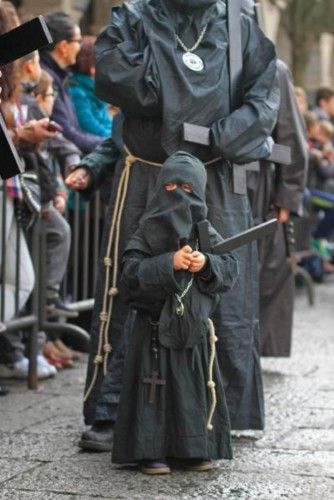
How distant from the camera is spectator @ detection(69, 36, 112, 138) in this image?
929cm

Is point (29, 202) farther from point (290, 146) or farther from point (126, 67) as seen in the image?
point (126, 67)

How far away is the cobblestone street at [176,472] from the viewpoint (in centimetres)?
546

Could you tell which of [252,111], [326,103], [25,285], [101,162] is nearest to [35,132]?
[101,162]

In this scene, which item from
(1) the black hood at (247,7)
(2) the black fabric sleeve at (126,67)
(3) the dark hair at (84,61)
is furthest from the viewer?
(3) the dark hair at (84,61)

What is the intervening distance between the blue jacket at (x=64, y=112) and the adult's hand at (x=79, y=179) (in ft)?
7.36

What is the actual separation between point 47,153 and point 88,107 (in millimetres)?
1068

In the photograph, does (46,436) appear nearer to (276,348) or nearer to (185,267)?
(185,267)

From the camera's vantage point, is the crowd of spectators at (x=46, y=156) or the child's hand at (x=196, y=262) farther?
the crowd of spectators at (x=46, y=156)

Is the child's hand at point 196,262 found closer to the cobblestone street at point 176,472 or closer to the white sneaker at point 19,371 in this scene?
the cobblestone street at point 176,472

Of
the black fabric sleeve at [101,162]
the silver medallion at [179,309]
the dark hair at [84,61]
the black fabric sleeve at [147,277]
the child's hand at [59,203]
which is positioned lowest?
the silver medallion at [179,309]

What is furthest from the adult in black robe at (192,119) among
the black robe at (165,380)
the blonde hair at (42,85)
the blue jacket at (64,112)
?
the blue jacket at (64,112)

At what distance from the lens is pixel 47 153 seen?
27.3 feet

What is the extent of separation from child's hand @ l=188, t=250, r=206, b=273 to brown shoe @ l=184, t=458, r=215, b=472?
76 cm

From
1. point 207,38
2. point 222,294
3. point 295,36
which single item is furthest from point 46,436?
point 295,36
